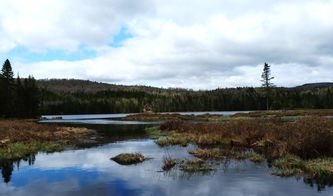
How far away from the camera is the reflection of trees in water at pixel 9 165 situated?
45.2 ft

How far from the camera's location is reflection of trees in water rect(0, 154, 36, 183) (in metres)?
13.8

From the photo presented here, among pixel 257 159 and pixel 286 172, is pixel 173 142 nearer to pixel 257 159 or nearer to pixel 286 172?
pixel 257 159

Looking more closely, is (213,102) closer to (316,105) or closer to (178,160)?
(316,105)

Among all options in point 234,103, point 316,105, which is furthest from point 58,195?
point 234,103

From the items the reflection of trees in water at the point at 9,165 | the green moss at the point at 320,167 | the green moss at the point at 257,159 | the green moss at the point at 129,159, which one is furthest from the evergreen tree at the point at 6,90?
the green moss at the point at 320,167

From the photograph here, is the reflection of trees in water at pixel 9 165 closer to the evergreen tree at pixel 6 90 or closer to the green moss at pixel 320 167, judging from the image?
the green moss at pixel 320 167

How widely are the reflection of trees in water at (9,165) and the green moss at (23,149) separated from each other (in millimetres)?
842

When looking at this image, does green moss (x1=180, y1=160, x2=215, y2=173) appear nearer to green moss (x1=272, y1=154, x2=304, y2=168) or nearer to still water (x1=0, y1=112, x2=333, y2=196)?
still water (x1=0, y1=112, x2=333, y2=196)

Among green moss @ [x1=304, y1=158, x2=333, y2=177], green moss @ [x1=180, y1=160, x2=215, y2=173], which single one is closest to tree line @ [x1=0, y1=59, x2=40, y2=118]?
green moss @ [x1=180, y1=160, x2=215, y2=173]

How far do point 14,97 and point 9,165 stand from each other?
6581cm

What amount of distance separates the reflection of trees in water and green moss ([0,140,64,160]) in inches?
33.2

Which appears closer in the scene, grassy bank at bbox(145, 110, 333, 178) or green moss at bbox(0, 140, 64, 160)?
grassy bank at bbox(145, 110, 333, 178)

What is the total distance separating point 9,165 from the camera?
16438 millimetres

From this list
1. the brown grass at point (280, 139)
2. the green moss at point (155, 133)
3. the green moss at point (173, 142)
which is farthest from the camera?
the green moss at point (155, 133)
